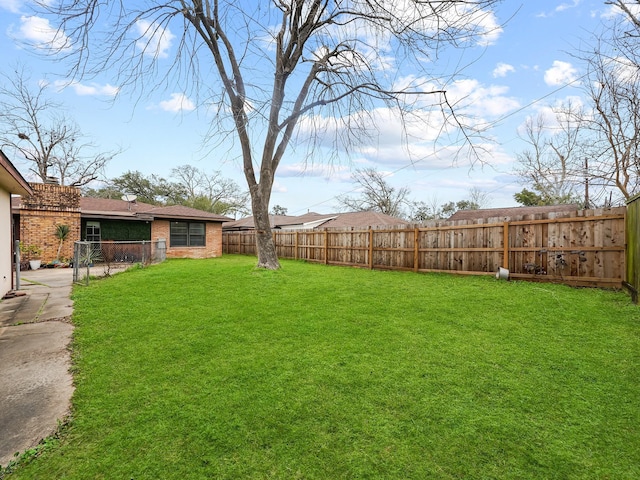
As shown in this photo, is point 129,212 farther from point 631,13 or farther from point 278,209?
point 278,209

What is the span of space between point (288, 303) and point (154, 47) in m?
5.42

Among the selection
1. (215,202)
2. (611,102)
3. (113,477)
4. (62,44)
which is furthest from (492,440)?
(215,202)

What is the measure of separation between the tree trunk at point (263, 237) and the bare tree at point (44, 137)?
48.9ft

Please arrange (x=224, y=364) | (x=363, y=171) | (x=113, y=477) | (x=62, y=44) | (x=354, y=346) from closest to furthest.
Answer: (x=113, y=477) → (x=224, y=364) → (x=354, y=346) → (x=62, y=44) → (x=363, y=171)

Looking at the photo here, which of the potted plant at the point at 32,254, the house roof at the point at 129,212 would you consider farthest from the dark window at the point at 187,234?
the potted plant at the point at 32,254

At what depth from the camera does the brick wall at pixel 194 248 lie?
16016 mm

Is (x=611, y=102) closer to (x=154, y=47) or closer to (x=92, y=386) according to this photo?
(x=154, y=47)

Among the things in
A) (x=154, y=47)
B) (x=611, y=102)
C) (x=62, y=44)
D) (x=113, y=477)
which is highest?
(x=611, y=102)

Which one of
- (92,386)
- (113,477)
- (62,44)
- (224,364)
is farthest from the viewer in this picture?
(62,44)

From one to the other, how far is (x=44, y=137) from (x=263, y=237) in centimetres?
2210

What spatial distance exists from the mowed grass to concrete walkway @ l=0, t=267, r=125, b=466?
0.17 m

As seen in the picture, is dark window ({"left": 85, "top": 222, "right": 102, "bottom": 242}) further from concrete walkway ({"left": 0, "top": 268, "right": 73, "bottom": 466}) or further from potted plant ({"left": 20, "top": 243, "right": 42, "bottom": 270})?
concrete walkway ({"left": 0, "top": 268, "right": 73, "bottom": 466})

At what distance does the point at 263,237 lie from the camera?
9.04 meters

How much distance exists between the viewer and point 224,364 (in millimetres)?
3174
